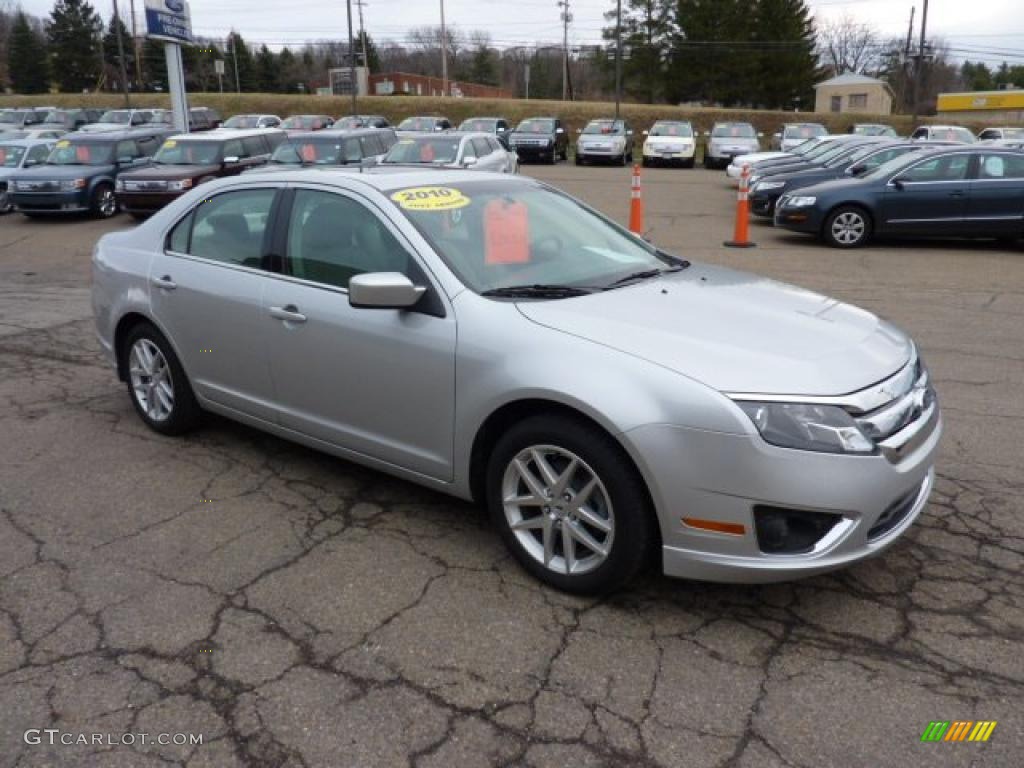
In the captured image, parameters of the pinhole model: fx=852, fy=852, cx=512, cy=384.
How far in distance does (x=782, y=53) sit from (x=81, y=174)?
58474 millimetres

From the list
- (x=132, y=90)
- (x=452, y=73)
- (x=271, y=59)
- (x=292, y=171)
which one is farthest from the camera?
(x=452, y=73)

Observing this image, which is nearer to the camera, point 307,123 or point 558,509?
point 558,509

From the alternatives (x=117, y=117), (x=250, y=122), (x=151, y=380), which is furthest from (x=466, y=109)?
(x=151, y=380)

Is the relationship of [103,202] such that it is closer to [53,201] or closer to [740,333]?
Answer: [53,201]

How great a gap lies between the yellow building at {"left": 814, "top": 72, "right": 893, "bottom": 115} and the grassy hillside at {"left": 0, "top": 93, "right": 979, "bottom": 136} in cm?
1680

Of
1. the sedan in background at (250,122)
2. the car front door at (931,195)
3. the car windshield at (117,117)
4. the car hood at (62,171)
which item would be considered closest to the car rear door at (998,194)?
the car front door at (931,195)

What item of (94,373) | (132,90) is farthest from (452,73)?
(94,373)

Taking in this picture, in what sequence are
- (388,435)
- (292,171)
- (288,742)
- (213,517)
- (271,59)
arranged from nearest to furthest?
1. (288,742)
2. (388,435)
3. (213,517)
4. (292,171)
5. (271,59)

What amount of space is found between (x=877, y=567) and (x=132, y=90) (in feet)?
292

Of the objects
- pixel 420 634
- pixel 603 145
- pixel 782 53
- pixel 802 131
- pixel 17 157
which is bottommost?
pixel 420 634

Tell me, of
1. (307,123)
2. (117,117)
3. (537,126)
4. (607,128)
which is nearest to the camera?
(607,128)

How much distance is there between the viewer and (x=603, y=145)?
97.3ft

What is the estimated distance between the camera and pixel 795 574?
2924 millimetres

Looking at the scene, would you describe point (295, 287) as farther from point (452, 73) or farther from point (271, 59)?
point (452, 73)
